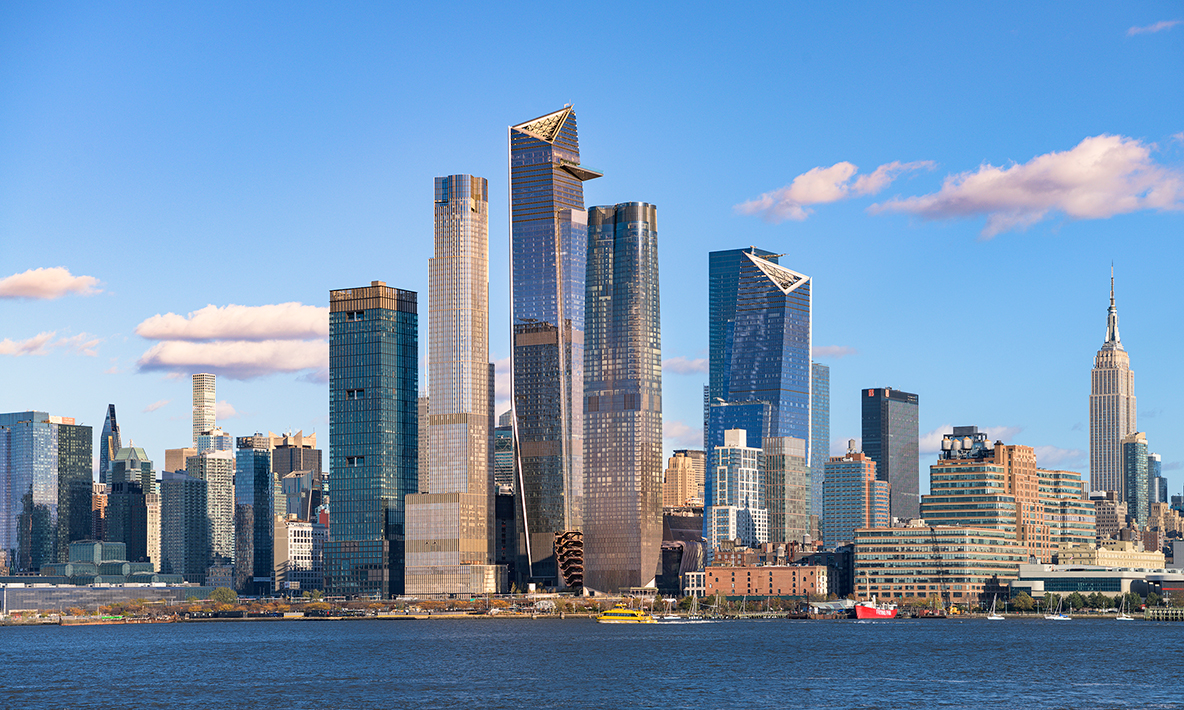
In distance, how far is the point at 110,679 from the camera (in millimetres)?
192250

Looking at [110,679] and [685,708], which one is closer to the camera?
[685,708]

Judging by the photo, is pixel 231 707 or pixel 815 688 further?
pixel 815 688

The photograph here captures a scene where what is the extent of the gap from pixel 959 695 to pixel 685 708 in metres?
29.6

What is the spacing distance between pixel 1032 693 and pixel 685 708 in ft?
123

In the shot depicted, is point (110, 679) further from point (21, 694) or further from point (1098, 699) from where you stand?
point (1098, 699)

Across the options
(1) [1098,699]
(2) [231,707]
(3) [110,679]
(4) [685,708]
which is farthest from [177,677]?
(1) [1098,699]

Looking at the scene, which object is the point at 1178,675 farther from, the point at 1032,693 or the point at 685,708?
the point at 685,708

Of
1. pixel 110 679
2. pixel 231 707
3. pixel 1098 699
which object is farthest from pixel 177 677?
pixel 1098 699

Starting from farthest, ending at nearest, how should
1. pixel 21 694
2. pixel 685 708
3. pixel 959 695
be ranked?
pixel 21 694, pixel 959 695, pixel 685 708

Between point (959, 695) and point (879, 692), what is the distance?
793 centimetres

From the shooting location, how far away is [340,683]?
17950 centimetres

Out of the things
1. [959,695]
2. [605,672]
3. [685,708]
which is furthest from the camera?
[605,672]

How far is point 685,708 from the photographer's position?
150 metres

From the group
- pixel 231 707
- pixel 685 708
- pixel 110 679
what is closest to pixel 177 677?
pixel 110 679
